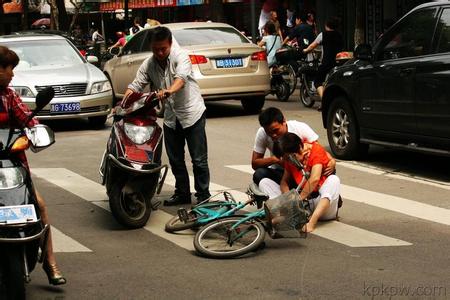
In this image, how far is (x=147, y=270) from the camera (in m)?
6.14

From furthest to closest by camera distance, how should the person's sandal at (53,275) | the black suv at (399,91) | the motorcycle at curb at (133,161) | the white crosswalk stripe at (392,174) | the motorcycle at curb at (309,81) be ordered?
1. the motorcycle at curb at (309,81)
2. the white crosswalk stripe at (392,174)
3. the black suv at (399,91)
4. the motorcycle at curb at (133,161)
5. the person's sandal at (53,275)

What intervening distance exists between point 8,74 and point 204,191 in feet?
10.3

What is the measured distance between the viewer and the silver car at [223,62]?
1471 centimetres

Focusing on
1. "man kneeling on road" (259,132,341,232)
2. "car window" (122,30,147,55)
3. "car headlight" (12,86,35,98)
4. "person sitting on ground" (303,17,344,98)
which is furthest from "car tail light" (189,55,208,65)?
"man kneeling on road" (259,132,341,232)

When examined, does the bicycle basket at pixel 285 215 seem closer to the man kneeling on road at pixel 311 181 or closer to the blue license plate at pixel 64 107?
the man kneeling on road at pixel 311 181

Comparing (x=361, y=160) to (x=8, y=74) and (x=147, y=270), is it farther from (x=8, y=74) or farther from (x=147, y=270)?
(x=8, y=74)

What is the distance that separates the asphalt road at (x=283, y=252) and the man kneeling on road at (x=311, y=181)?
6.4 inches

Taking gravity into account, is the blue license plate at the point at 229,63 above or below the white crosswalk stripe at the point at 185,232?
above

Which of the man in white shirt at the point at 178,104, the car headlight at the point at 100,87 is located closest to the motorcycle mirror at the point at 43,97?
the man in white shirt at the point at 178,104

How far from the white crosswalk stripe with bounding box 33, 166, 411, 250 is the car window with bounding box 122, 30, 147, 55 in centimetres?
685

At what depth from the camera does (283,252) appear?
6570mm

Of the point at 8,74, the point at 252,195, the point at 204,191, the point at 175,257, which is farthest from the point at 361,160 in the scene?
the point at 8,74

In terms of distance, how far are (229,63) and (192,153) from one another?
6.87 metres

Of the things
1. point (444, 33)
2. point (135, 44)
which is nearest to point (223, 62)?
point (135, 44)
